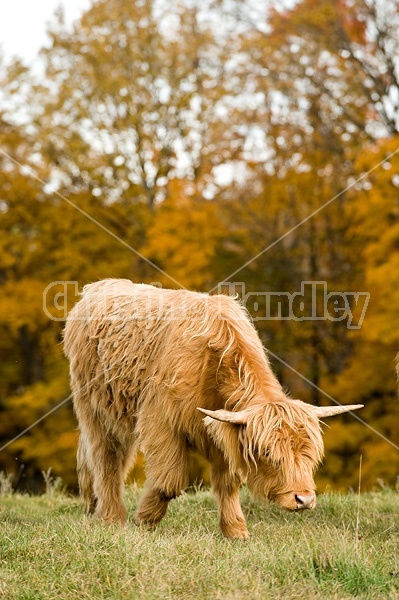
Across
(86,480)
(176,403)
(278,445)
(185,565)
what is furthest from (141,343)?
(185,565)

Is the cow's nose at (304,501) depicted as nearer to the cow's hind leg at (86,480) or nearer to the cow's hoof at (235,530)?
the cow's hoof at (235,530)

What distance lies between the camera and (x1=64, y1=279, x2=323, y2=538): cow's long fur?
5207 mm

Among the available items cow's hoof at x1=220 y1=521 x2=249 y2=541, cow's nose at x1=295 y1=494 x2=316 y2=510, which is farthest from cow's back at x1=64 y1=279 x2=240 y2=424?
cow's nose at x1=295 y1=494 x2=316 y2=510

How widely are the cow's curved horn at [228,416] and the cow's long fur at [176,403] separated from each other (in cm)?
5

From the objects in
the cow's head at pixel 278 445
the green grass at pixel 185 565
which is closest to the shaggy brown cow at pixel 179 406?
the cow's head at pixel 278 445

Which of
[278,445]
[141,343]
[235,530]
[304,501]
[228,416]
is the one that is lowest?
[235,530]

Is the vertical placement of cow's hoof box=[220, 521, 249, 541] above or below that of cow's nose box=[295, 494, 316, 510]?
below

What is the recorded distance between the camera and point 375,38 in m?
18.3

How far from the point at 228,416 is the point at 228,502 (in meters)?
0.93

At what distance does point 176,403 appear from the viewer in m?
5.72

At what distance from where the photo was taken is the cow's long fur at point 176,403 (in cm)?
521

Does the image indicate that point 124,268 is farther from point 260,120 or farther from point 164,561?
point 164,561

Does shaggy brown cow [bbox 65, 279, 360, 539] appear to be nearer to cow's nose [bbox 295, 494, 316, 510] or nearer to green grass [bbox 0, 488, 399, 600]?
cow's nose [bbox 295, 494, 316, 510]

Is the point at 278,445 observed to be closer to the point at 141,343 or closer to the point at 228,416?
the point at 228,416
